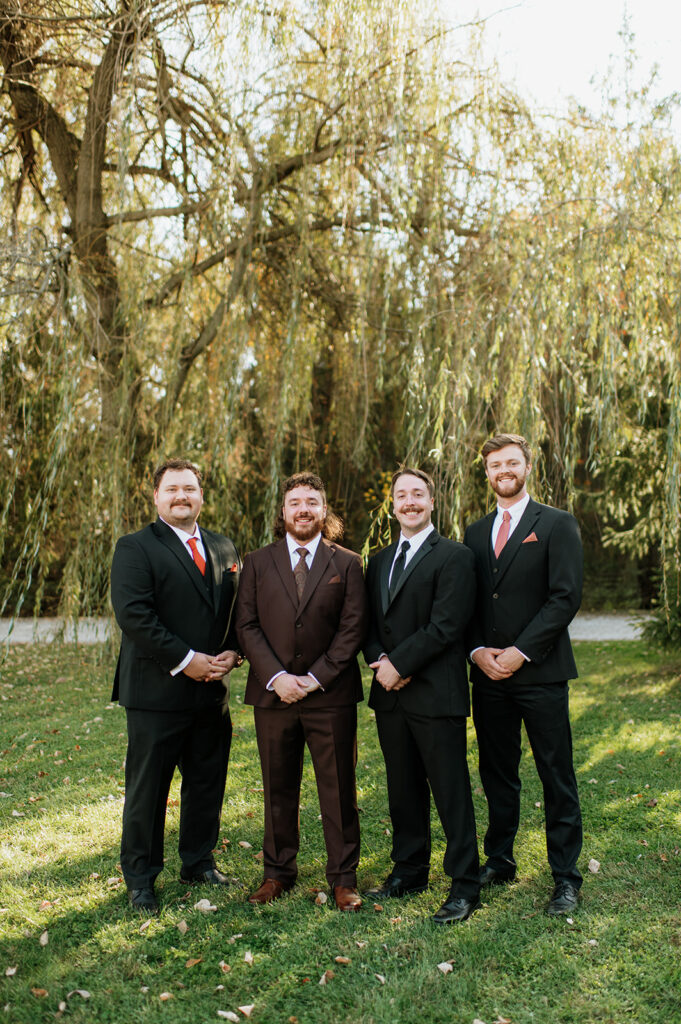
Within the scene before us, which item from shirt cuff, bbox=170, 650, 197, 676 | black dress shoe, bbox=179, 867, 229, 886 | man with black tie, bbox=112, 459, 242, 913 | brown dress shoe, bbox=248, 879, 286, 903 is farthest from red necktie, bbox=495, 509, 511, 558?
black dress shoe, bbox=179, 867, 229, 886

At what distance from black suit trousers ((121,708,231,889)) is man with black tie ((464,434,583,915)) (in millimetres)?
1015

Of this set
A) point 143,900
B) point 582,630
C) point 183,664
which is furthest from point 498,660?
point 582,630

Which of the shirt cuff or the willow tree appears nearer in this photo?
the shirt cuff

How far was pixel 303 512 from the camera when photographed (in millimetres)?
2996

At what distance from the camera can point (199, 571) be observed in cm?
309

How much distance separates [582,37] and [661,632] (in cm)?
431

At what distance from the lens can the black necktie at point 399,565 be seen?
9.84ft

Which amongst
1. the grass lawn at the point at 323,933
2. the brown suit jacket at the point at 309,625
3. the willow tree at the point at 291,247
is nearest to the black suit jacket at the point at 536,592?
the brown suit jacket at the point at 309,625

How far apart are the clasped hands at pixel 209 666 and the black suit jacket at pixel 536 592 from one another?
89 cm

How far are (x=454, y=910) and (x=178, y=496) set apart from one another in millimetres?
1726

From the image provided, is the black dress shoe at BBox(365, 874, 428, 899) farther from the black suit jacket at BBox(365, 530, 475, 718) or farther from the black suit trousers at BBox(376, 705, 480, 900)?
the black suit jacket at BBox(365, 530, 475, 718)

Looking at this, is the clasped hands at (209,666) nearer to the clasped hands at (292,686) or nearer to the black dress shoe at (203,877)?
the clasped hands at (292,686)

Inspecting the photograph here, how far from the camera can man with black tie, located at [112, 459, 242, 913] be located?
2.93 m

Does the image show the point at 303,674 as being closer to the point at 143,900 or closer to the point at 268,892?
the point at 268,892
